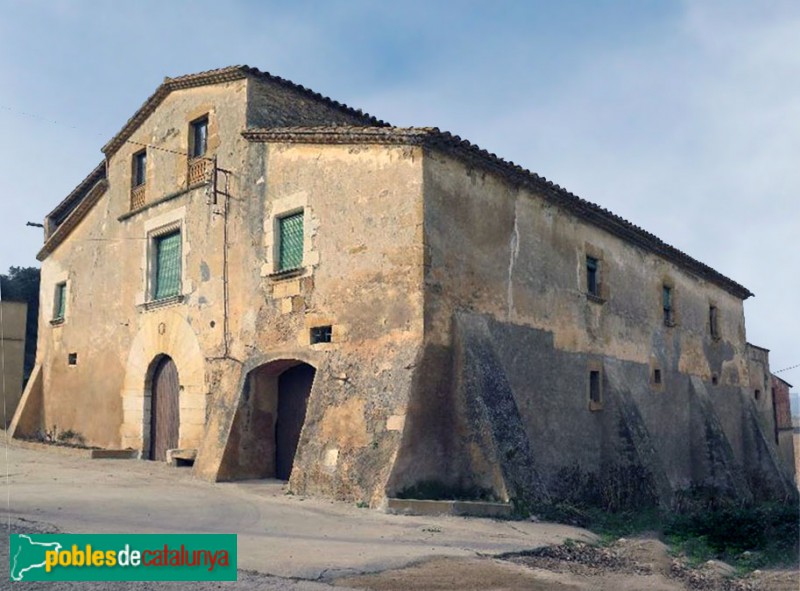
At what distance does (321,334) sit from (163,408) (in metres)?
5.02

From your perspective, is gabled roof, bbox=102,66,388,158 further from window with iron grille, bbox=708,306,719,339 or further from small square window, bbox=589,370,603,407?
window with iron grille, bbox=708,306,719,339

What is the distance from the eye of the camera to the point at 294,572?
6.15m

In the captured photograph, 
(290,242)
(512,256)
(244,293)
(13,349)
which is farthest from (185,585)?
(13,349)

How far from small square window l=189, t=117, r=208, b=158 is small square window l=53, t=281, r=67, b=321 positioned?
636cm

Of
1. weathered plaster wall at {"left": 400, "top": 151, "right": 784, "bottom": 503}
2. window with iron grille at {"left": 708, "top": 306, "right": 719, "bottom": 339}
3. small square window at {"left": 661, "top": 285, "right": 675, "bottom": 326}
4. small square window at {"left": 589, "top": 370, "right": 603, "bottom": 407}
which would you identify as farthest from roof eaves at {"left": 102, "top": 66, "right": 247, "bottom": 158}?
window with iron grille at {"left": 708, "top": 306, "right": 719, "bottom": 339}

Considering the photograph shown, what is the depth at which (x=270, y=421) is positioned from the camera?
12680 millimetres

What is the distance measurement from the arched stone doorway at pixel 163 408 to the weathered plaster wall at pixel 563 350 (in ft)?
20.7

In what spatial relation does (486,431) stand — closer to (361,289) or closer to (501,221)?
(361,289)

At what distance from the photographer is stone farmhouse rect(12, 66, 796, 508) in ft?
34.6

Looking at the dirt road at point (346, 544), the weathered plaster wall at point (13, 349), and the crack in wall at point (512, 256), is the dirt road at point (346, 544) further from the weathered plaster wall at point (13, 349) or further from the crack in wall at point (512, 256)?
the weathered plaster wall at point (13, 349)

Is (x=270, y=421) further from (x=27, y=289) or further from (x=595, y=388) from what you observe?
(x=27, y=289)

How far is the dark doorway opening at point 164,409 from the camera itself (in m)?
14.5

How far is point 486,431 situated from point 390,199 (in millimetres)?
3636

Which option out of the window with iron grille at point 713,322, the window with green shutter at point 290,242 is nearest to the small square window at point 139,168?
the window with green shutter at point 290,242
